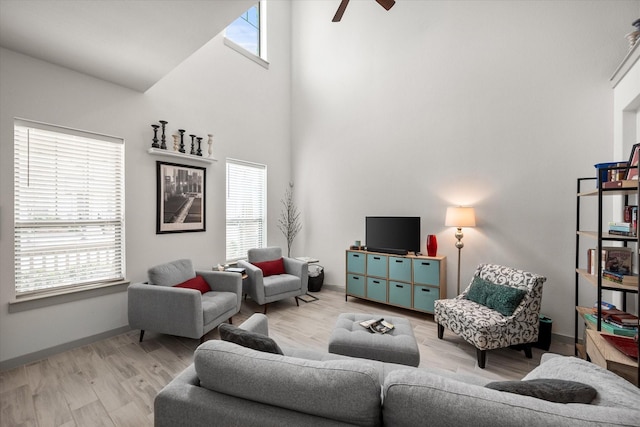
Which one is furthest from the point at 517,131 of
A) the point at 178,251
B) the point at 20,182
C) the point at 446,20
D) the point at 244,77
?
the point at 20,182

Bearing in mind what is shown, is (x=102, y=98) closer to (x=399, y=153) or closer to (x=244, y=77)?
(x=244, y=77)

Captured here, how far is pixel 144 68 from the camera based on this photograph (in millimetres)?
2752

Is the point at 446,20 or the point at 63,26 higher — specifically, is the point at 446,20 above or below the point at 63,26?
above

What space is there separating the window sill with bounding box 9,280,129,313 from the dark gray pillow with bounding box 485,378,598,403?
12.0 ft

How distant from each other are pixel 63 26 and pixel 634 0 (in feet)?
17.4

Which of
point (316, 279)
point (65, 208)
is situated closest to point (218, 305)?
point (65, 208)

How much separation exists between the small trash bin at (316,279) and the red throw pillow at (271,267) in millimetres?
647

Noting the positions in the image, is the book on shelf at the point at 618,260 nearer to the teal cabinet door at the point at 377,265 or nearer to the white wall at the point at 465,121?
the white wall at the point at 465,121

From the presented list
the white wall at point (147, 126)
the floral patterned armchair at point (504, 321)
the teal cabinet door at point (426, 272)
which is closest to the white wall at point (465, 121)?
the teal cabinet door at point (426, 272)

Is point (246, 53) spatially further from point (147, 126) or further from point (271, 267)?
point (271, 267)

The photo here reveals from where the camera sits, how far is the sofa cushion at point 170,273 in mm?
2893

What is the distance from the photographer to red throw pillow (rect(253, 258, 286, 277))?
4.06 meters

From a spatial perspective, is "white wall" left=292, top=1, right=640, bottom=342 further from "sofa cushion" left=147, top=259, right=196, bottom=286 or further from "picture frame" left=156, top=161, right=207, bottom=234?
"sofa cushion" left=147, top=259, right=196, bottom=286

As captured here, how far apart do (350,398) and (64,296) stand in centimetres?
320
